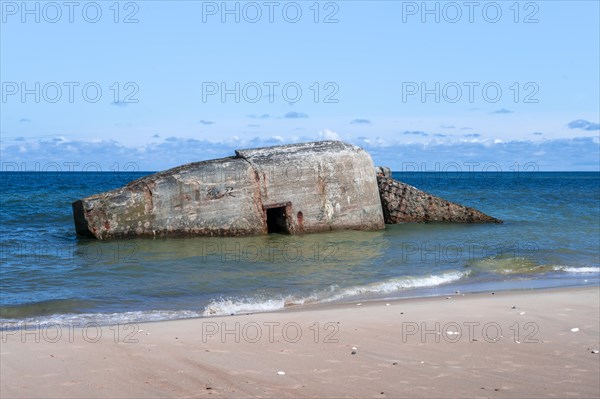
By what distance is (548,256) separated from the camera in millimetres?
11078

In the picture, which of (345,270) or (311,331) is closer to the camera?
(311,331)

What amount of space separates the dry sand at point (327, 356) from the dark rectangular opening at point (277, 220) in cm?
570

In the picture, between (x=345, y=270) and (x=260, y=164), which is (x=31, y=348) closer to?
(x=345, y=270)

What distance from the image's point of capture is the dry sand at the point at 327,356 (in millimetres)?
4348

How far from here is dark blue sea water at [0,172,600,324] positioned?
7492 mm

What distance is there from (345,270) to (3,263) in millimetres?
4530

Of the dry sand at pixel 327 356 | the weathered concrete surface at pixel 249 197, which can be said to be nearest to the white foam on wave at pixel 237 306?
the dry sand at pixel 327 356

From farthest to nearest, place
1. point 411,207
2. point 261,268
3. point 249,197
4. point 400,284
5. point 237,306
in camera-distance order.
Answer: point 411,207, point 249,197, point 261,268, point 400,284, point 237,306

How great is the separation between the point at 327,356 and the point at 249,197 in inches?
283

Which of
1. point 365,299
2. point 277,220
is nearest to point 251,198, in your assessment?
point 277,220

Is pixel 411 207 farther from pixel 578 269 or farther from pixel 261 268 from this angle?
pixel 261 268

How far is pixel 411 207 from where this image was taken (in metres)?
14.6

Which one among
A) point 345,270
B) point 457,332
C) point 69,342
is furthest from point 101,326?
point 345,270

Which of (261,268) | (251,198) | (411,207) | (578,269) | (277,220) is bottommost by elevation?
(578,269)
